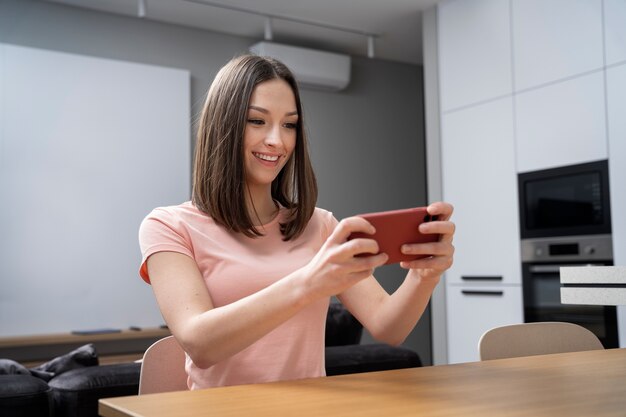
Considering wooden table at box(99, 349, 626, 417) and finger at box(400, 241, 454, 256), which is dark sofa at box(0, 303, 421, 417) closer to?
wooden table at box(99, 349, 626, 417)

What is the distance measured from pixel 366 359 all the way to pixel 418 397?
1.72 metres

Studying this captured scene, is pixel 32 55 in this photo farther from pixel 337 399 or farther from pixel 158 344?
pixel 337 399

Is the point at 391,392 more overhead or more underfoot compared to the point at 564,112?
more underfoot

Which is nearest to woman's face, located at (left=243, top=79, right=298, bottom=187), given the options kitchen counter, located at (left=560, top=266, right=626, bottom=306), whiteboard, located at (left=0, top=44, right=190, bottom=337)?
kitchen counter, located at (left=560, top=266, right=626, bottom=306)

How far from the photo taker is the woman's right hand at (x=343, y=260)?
1.08 m

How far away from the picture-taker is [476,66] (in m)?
4.85

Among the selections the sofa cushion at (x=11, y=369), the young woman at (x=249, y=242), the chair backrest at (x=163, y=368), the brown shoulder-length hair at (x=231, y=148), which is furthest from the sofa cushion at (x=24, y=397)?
the brown shoulder-length hair at (x=231, y=148)

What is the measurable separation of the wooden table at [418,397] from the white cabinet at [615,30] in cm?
301

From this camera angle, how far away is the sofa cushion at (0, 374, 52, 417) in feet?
7.07

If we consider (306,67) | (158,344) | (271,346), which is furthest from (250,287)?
(306,67)

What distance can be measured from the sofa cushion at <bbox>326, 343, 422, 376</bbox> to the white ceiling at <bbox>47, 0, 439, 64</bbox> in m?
2.95

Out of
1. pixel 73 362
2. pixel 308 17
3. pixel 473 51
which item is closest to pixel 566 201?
pixel 473 51

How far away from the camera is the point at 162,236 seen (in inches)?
58.9

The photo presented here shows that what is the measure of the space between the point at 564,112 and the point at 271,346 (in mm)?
3182
